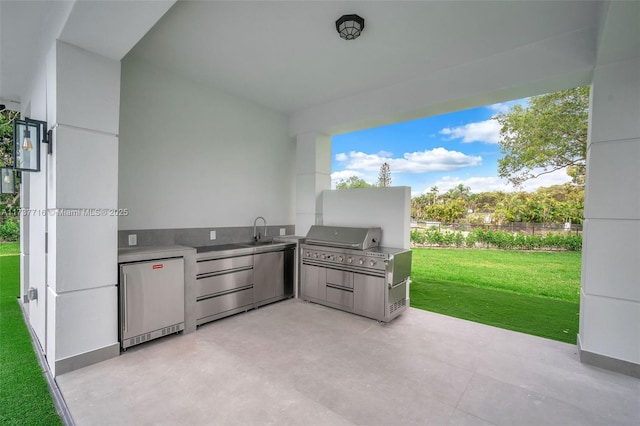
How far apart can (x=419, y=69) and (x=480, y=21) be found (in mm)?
953

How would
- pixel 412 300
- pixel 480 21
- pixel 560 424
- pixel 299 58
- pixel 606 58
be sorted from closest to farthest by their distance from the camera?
1. pixel 560 424
2. pixel 606 58
3. pixel 480 21
4. pixel 299 58
5. pixel 412 300

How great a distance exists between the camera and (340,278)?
3.94 meters

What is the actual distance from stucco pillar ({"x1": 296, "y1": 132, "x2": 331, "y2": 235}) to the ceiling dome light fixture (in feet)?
7.43

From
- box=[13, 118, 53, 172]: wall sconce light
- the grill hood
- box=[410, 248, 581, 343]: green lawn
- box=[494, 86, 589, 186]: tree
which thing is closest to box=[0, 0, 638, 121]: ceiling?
box=[13, 118, 53, 172]: wall sconce light

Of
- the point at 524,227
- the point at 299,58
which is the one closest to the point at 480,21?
the point at 299,58

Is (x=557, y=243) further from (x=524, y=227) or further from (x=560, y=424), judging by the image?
(x=560, y=424)

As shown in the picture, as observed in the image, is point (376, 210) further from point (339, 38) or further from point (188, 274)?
point (188, 274)

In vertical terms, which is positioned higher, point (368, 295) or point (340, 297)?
point (368, 295)

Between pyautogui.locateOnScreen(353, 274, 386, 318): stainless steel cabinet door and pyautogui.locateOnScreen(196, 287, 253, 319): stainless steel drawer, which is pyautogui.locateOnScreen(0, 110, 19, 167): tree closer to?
pyautogui.locateOnScreen(196, 287, 253, 319): stainless steel drawer

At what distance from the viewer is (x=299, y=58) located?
Result: 3.29 m

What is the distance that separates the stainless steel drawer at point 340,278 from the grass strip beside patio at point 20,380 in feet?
9.66

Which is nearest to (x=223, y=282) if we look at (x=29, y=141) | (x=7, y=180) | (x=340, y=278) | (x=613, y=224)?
(x=340, y=278)

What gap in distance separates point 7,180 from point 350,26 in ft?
13.4

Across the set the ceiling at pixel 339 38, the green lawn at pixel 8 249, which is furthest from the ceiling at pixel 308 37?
the green lawn at pixel 8 249
